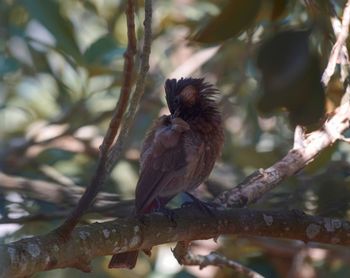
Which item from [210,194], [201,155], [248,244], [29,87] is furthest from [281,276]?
[29,87]

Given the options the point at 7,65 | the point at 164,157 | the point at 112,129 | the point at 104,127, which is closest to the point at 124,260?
the point at 164,157

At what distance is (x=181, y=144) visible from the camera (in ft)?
10.1

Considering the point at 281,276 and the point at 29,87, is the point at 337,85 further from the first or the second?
the point at 29,87

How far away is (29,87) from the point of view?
543 cm

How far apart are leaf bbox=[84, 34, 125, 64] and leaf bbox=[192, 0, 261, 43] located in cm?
282

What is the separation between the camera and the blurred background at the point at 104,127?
365cm

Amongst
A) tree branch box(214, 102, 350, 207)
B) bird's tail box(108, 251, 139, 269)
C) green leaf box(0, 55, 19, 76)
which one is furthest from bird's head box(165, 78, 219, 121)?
green leaf box(0, 55, 19, 76)

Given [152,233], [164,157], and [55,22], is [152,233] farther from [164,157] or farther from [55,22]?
[55,22]

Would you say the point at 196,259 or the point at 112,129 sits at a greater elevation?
the point at 112,129

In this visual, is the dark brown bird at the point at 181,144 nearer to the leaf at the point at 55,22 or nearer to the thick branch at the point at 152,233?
the thick branch at the point at 152,233

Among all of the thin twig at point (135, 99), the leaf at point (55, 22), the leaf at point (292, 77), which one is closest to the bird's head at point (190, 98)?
the leaf at point (55, 22)

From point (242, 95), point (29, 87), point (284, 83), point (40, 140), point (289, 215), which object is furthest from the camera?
point (29, 87)

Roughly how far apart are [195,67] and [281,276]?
1154 millimetres

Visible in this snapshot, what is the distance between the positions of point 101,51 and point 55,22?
0.30 meters
